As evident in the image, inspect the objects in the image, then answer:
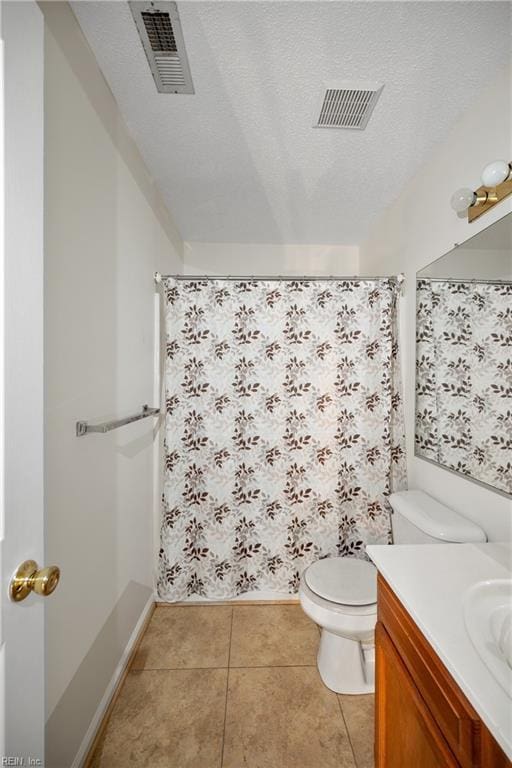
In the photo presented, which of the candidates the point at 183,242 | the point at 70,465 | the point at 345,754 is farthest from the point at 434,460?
the point at 183,242

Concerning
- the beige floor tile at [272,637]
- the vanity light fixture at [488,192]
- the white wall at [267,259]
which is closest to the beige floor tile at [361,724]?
the beige floor tile at [272,637]

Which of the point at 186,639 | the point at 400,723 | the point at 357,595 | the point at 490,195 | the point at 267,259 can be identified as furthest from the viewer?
the point at 267,259

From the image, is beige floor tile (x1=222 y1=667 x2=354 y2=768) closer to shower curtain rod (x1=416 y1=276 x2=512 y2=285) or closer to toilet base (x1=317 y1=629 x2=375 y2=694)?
toilet base (x1=317 y1=629 x2=375 y2=694)

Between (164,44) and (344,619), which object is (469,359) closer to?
(344,619)

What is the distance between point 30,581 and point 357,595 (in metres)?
1.30

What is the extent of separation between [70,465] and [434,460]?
4.92 ft

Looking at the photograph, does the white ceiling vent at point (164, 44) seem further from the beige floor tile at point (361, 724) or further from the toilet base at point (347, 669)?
the beige floor tile at point (361, 724)


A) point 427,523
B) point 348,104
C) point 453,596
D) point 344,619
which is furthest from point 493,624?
point 348,104

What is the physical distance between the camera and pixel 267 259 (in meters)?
2.75

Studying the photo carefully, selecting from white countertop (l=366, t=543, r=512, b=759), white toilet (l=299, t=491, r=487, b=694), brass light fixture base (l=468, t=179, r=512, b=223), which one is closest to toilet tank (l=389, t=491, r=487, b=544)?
white toilet (l=299, t=491, r=487, b=694)

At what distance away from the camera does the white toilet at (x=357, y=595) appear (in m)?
1.37

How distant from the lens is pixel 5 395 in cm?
57

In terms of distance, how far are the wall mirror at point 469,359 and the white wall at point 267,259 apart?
1128 mm

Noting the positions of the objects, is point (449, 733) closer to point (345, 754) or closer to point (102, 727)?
point (345, 754)
